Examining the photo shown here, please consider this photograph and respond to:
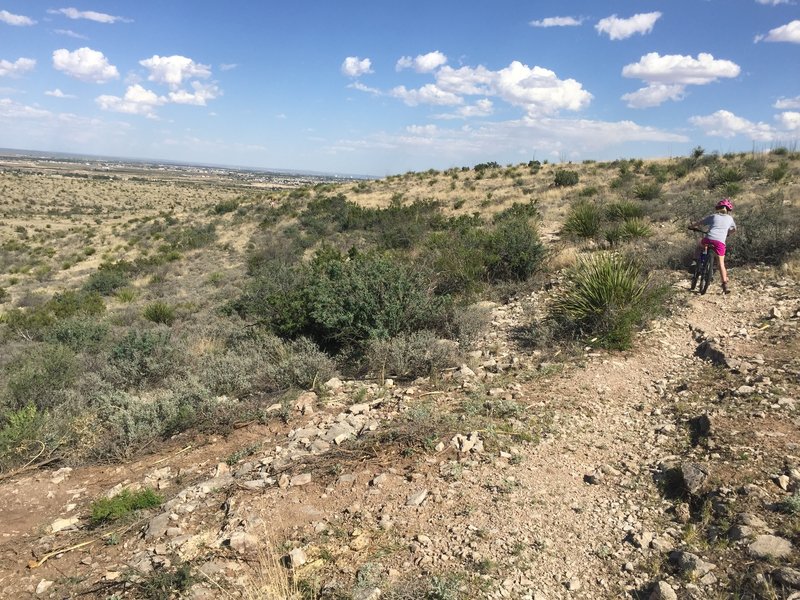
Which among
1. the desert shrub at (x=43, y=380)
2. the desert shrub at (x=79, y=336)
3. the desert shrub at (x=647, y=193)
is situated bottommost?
the desert shrub at (x=79, y=336)

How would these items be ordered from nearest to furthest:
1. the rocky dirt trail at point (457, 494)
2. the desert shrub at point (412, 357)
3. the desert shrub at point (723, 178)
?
the rocky dirt trail at point (457, 494) < the desert shrub at point (412, 357) < the desert shrub at point (723, 178)

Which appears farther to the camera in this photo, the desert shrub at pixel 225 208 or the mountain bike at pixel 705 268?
the desert shrub at pixel 225 208

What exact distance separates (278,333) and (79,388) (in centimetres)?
278

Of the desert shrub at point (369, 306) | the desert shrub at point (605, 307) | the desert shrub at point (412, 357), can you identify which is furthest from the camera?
the desert shrub at point (369, 306)

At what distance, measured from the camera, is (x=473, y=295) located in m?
9.06

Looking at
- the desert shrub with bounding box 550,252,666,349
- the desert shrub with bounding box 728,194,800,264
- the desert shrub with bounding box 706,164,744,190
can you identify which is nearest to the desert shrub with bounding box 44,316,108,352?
the desert shrub with bounding box 550,252,666,349

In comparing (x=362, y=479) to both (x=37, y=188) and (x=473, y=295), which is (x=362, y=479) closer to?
(x=473, y=295)

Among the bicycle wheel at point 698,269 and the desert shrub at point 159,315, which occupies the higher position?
the bicycle wheel at point 698,269

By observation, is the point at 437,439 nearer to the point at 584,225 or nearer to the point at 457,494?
the point at 457,494

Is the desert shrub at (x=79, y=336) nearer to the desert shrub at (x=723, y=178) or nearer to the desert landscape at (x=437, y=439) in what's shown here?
the desert landscape at (x=437, y=439)

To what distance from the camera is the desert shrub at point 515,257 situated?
9781 mm

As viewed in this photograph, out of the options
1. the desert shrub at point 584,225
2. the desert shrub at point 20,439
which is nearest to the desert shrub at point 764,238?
the desert shrub at point 584,225

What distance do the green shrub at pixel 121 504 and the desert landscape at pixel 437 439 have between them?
0.06ft

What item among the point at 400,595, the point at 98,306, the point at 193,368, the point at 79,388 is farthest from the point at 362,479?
the point at 98,306
